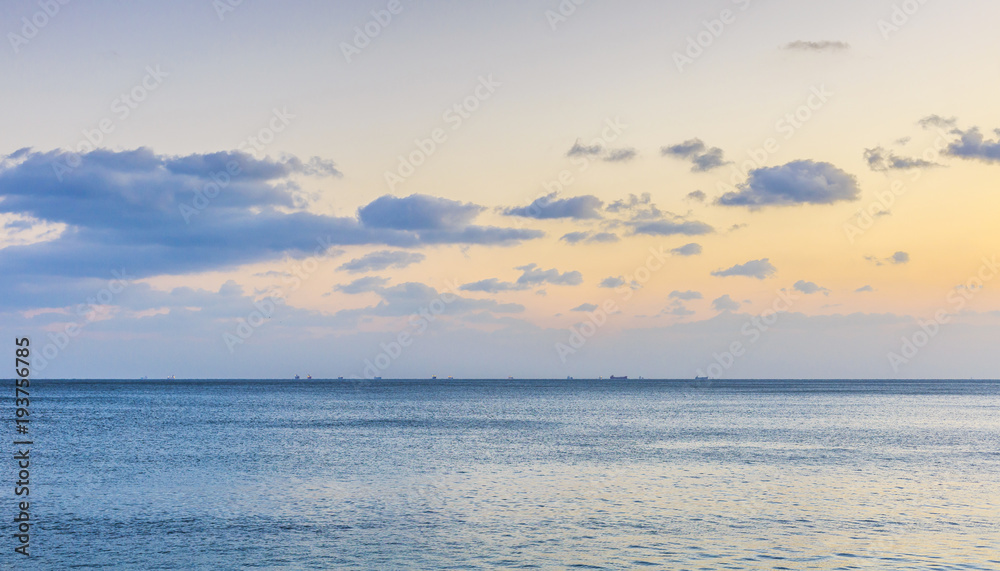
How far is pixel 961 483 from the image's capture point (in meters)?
46.6

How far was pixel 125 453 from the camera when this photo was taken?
6169 cm

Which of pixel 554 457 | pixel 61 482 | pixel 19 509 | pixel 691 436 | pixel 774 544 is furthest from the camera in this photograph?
pixel 691 436

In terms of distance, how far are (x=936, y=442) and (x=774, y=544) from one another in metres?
50.7

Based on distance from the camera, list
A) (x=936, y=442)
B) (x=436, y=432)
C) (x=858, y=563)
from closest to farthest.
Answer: (x=858, y=563) < (x=936, y=442) < (x=436, y=432)

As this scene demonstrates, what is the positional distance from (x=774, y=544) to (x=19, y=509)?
34.6m

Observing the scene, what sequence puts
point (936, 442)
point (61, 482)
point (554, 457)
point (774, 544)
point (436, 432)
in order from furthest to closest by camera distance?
point (436, 432)
point (936, 442)
point (554, 457)
point (61, 482)
point (774, 544)

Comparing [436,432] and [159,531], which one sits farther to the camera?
[436,432]

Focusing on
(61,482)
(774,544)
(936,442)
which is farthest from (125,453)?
(936,442)

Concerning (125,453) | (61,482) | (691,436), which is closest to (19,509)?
(61,482)

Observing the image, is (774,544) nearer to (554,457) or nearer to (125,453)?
(554,457)

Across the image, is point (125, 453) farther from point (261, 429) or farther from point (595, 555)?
point (595, 555)

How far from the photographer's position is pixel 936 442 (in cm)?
7300

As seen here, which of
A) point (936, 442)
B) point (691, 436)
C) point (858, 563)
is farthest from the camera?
point (691, 436)

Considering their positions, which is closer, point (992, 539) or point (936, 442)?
point (992, 539)
